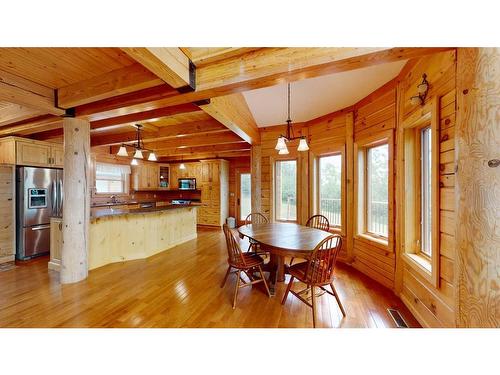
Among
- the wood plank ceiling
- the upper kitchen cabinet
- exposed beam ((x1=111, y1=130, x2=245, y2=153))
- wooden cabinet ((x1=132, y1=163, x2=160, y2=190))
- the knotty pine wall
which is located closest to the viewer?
the wood plank ceiling

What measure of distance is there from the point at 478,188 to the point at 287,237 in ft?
6.14

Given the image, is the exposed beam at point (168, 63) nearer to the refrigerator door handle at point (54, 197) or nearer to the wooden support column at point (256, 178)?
the wooden support column at point (256, 178)

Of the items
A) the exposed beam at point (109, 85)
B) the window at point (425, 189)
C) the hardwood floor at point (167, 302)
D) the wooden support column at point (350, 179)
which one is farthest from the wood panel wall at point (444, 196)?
the exposed beam at point (109, 85)

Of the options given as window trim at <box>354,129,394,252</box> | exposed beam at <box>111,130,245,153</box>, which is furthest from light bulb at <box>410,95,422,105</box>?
exposed beam at <box>111,130,245,153</box>

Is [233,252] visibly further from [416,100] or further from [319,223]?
[416,100]

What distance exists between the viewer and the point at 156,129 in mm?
4324

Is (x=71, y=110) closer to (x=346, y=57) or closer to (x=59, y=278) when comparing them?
(x=59, y=278)

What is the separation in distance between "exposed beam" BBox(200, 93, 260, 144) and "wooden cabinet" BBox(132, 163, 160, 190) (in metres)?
4.22

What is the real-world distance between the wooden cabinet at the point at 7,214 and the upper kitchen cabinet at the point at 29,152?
250 mm

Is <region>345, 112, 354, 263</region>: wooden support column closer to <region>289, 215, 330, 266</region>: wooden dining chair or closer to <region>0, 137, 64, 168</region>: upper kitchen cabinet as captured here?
<region>289, 215, 330, 266</region>: wooden dining chair

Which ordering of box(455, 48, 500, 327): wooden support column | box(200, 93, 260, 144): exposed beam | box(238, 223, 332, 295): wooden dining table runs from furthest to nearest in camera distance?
1. box(200, 93, 260, 144): exposed beam
2. box(238, 223, 332, 295): wooden dining table
3. box(455, 48, 500, 327): wooden support column

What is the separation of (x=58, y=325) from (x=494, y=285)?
10.2ft

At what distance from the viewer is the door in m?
7.09
